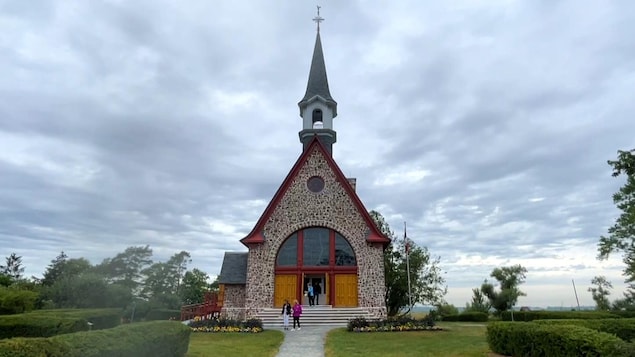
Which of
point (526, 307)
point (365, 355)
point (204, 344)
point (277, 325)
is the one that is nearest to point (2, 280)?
point (204, 344)

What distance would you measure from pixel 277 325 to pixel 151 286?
2033cm

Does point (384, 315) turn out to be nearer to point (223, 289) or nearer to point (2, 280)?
point (223, 289)

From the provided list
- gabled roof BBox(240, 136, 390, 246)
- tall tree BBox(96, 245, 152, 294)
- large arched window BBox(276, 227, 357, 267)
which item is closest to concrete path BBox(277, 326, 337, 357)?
large arched window BBox(276, 227, 357, 267)

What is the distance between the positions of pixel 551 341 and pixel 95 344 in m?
10.2

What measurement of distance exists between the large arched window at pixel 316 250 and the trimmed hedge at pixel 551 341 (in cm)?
1297

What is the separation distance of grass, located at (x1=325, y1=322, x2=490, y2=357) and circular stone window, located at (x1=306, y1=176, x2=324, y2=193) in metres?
9.91

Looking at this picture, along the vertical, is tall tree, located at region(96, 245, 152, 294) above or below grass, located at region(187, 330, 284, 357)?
above

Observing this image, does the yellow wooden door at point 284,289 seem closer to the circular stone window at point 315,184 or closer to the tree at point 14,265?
the circular stone window at point 315,184

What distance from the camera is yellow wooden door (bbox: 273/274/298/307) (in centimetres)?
2498

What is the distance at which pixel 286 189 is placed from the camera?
87.9ft

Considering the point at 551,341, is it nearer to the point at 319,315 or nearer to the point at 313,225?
the point at 319,315

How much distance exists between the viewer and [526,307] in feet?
99.8

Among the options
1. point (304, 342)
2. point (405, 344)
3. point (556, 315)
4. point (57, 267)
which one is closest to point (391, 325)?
point (405, 344)

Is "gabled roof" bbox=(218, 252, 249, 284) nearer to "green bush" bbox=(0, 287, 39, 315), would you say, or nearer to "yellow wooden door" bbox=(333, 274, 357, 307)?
"yellow wooden door" bbox=(333, 274, 357, 307)
